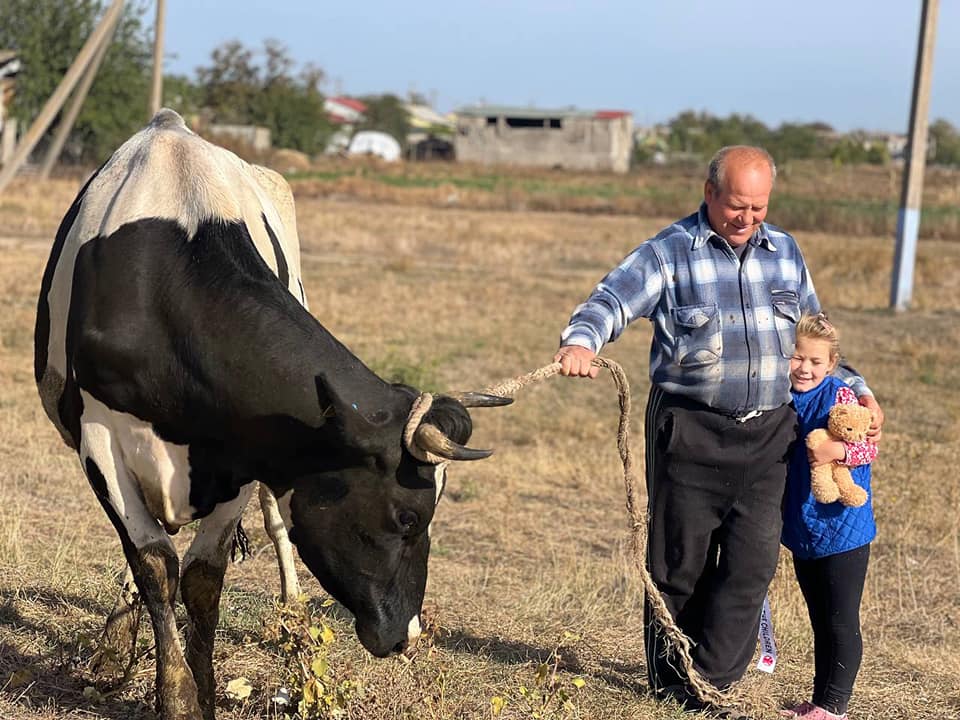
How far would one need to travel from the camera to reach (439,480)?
3.88m

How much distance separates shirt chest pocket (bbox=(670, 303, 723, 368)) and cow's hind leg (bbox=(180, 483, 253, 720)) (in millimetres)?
1592

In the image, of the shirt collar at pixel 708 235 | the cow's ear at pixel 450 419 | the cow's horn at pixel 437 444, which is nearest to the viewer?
the cow's horn at pixel 437 444

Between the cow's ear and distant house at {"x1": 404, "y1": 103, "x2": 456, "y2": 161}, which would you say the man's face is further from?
distant house at {"x1": 404, "y1": 103, "x2": 456, "y2": 161}

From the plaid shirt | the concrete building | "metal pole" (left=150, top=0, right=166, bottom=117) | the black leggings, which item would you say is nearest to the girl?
the black leggings

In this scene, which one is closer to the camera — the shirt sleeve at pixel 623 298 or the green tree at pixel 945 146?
the shirt sleeve at pixel 623 298

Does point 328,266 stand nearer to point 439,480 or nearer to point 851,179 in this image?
point 439,480

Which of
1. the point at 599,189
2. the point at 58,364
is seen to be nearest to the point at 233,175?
the point at 58,364

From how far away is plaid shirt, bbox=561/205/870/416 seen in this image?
4609mm

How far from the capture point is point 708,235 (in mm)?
4676

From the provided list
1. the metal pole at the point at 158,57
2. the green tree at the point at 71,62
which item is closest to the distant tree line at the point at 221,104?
the green tree at the point at 71,62

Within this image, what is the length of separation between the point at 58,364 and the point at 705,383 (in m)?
2.30

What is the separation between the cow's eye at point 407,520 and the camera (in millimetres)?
3875

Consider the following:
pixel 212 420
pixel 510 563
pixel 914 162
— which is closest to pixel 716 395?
pixel 212 420

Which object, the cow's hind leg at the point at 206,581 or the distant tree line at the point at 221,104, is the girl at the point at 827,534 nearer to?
the cow's hind leg at the point at 206,581
